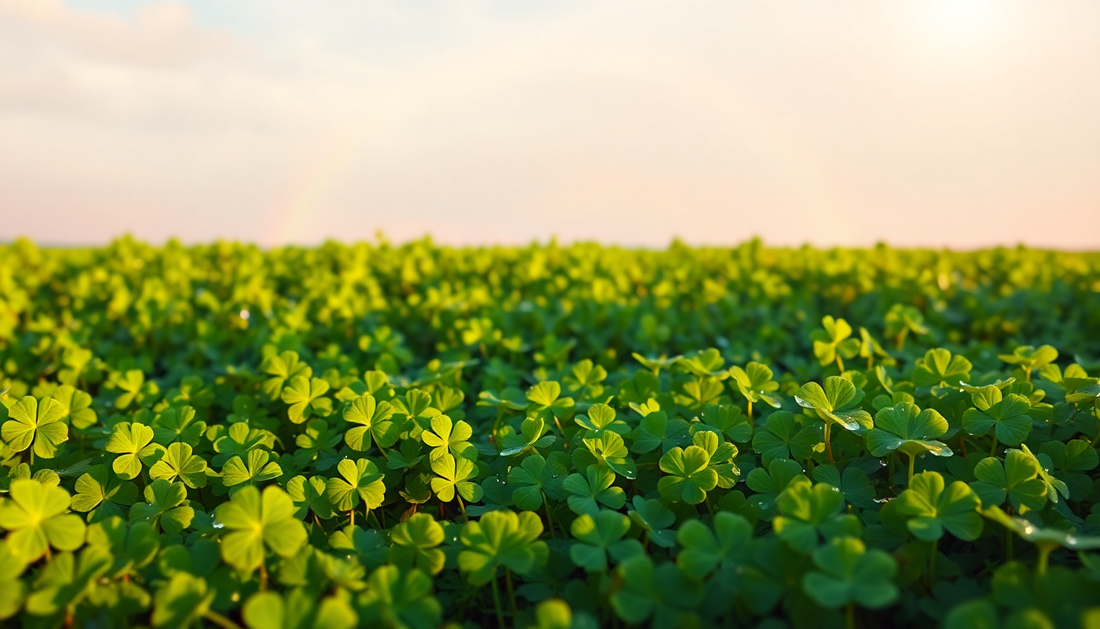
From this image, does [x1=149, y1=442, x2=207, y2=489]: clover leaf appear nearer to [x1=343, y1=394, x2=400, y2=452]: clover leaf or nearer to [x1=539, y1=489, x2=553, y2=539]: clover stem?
[x1=343, y1=394, x2=400, y2=452]: clover leaf

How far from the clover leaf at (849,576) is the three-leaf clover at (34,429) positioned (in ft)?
6.75

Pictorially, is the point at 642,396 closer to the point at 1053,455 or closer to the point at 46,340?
the point at 1053,455

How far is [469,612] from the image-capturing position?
1798 millimetres

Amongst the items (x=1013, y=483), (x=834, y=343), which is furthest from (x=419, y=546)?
(x=834, y=343)

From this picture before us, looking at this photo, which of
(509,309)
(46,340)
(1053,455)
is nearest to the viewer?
(1053,455)

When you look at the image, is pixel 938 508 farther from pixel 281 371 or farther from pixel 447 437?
pixel 281 371

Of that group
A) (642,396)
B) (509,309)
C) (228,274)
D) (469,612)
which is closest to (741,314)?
(509,309)

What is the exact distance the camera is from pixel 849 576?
139 centimetres

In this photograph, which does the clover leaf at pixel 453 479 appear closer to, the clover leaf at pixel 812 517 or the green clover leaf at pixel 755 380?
the clover leaf at pixel 812 517

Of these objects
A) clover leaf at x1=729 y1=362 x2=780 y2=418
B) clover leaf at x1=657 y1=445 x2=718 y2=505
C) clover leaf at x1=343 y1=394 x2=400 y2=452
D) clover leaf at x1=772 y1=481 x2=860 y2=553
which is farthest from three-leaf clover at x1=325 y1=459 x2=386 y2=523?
clover leaf at x1=729 y1=362 x2=780 y2=418

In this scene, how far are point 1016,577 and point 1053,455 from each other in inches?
30.7

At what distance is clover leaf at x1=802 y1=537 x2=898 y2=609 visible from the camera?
134cm

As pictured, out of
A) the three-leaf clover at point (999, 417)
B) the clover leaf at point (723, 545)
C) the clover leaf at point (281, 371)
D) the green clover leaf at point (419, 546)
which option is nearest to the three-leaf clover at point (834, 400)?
the three-leaf clover at point (999, 417)

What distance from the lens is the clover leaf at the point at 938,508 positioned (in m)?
1.58
